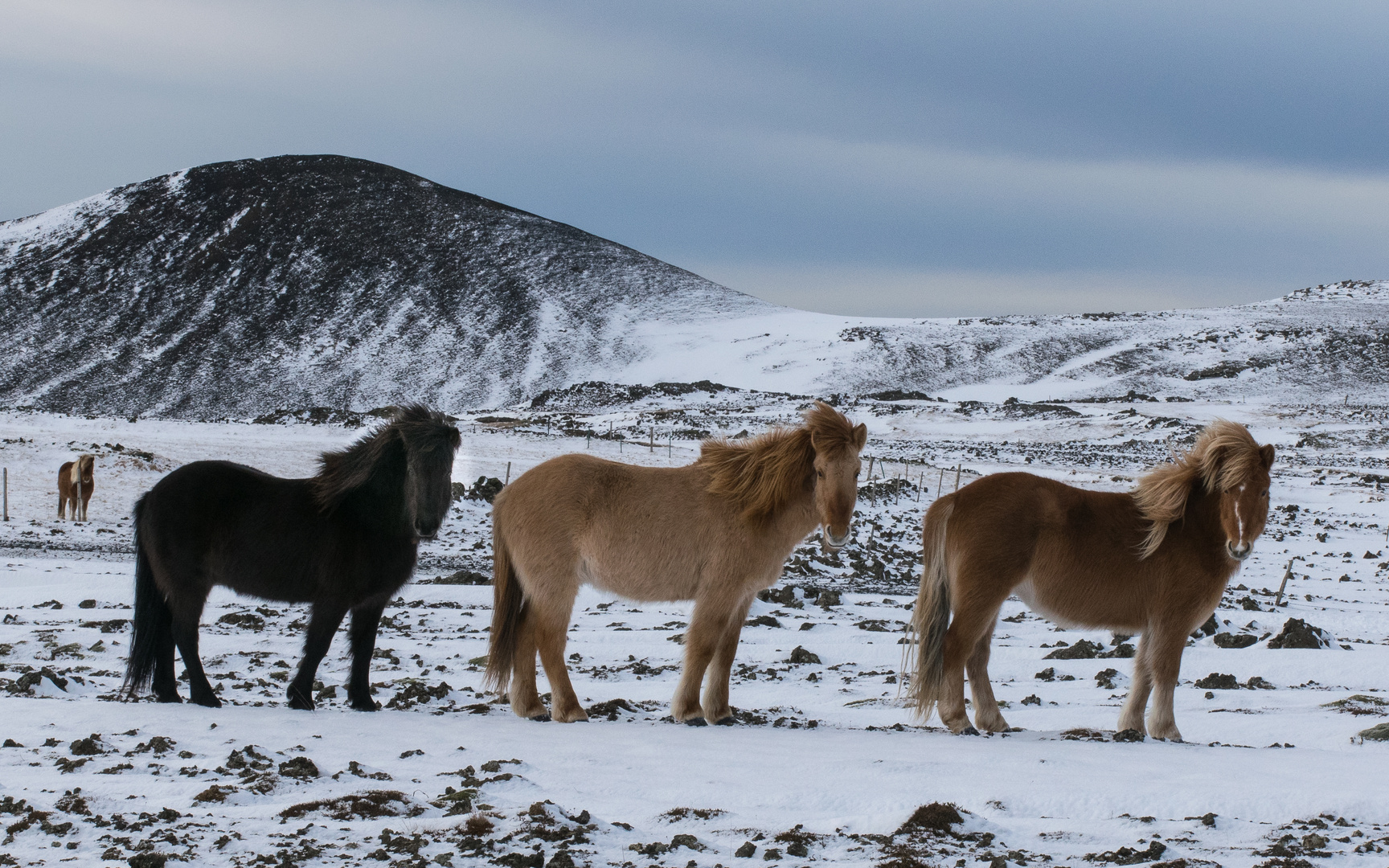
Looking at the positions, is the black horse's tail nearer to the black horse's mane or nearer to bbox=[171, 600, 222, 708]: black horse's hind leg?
bbox=[171, 600, 222, 708]: black horse's hind leg

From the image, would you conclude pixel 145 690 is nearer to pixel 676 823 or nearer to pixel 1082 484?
pixel 676 823

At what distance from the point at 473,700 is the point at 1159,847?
4.99 metres

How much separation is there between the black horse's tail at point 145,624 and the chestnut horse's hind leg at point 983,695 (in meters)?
5.35

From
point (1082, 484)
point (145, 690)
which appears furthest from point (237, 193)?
point (145, 690)

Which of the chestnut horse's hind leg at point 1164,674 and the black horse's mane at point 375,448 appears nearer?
the chestnut horse's hind leg at point 1164,674

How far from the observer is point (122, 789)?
4676 millimetres

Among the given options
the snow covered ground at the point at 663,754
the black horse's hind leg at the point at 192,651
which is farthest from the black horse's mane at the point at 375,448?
the snow covered ground at the point at 663,754

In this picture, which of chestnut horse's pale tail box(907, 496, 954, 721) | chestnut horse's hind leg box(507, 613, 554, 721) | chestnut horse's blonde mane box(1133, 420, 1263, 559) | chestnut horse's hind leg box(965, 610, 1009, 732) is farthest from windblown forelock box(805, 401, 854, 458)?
chestnut horse's hind leg box(507, 613, 554, 721)

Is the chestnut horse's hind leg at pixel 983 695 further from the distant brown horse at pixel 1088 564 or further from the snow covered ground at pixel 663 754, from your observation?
the snow covered ground at pixel 663 754

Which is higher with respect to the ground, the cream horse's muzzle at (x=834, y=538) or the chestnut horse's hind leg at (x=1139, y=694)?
the cream horse's muzzle at (x=834, y=538)

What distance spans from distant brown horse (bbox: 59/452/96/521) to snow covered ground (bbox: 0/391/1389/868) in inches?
253

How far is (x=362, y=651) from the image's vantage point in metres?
7.17

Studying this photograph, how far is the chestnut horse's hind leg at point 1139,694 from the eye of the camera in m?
6.89

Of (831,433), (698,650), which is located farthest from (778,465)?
(698,650)
